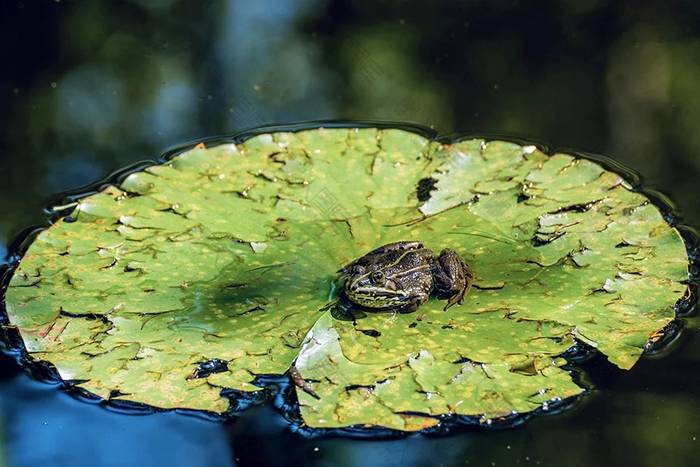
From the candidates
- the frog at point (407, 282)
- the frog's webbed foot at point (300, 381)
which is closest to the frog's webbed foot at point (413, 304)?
the frog at point (407, 282)

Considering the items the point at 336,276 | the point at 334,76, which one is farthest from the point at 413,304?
the point at 334,76

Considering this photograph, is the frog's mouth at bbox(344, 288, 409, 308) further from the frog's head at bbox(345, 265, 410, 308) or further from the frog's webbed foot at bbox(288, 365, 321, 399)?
the frog's webbed foot at bbox(288, 365, 321, 399)

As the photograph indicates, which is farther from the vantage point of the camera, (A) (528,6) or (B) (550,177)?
(A) (528,6)

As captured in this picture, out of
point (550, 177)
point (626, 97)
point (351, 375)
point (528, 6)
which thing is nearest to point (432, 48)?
point (528, 6)

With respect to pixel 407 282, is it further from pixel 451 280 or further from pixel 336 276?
pixel 336 276

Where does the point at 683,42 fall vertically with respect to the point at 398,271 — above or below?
above

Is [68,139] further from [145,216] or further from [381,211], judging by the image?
[381,211]

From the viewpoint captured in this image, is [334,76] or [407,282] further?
[334,76]
